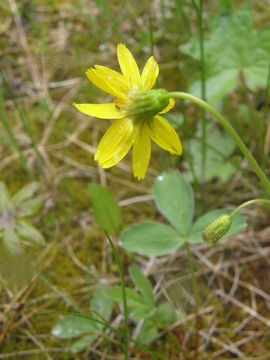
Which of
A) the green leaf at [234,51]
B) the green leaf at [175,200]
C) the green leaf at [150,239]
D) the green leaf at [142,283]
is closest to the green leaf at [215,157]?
the green leaf at [234,51]

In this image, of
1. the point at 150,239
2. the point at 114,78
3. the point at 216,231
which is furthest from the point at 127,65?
the point at 150,239

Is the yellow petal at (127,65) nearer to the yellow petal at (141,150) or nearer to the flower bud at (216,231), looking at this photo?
the yellow petal at (141,150)

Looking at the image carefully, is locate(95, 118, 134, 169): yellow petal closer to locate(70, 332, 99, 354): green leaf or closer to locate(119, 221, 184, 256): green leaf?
locate(119, 221, 184, 256): green leaf

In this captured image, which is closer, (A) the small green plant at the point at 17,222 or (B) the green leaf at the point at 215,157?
(A) the small green plant at the point at 17,222

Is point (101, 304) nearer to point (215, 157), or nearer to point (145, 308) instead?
point (145, 308)

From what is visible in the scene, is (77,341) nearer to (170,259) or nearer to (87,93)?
(170,259)

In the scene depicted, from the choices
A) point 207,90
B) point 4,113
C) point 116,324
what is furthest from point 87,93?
point 116,324

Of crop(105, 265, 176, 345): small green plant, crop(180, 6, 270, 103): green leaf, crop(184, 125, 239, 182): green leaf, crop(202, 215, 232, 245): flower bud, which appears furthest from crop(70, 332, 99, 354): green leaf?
crop(180, 6, 270, 103): green leaf
